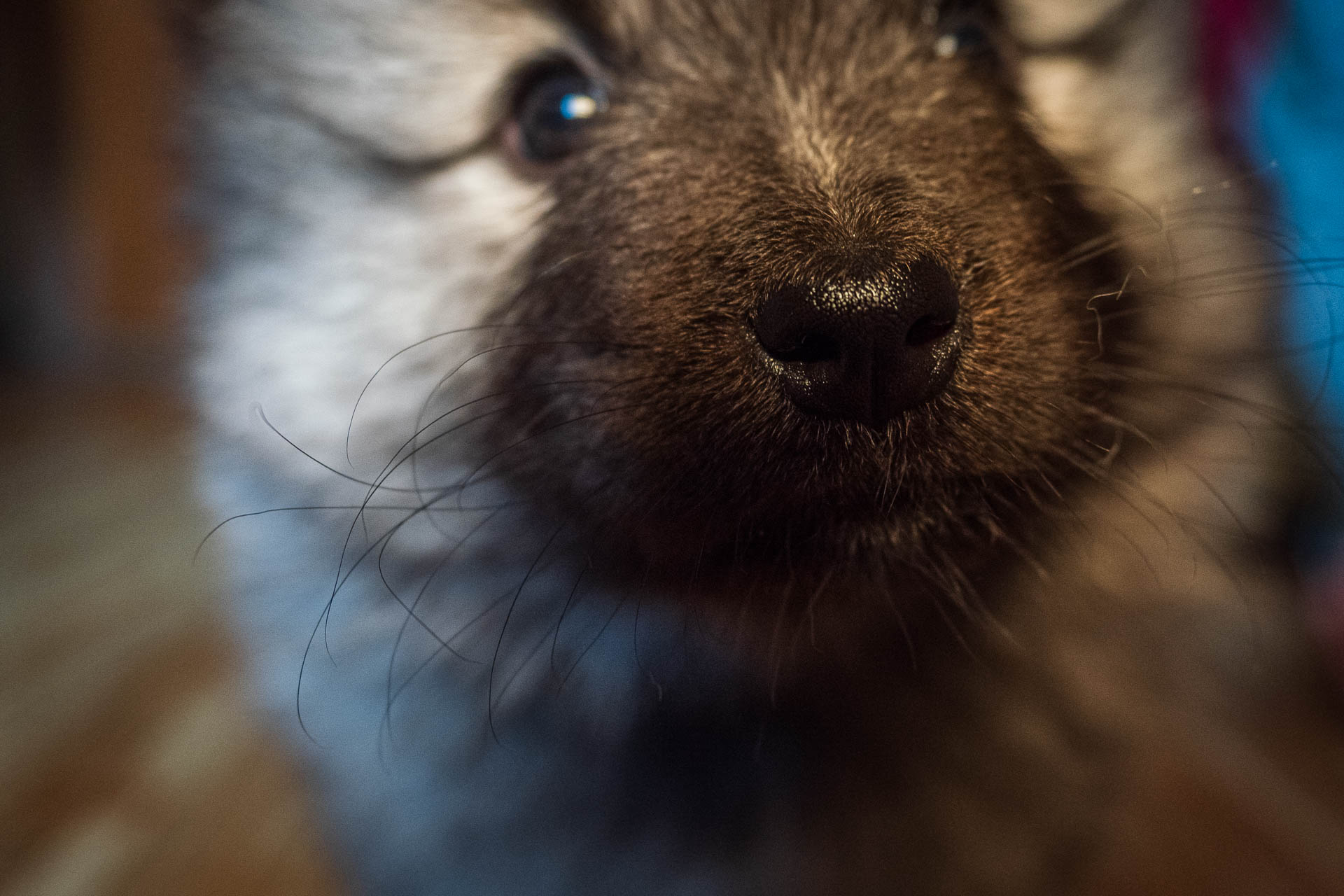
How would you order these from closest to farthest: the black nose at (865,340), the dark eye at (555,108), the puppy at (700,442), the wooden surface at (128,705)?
the black nose at (865,340), the puppy at (700,442), the dark eye at (555,108), the wooden surface at (128,705)

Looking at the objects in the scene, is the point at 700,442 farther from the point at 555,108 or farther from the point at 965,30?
the point at 965,30

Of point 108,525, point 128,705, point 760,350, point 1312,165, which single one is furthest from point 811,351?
point 108,525

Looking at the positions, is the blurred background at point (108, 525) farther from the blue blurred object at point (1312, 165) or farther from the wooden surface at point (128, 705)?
the blue blurred object at point (1312, 165)

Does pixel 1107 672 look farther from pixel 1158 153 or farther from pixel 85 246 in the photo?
pixel 85 246

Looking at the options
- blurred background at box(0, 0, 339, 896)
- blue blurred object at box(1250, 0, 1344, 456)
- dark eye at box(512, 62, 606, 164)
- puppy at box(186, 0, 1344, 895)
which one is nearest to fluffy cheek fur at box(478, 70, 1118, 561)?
puppy at box(186, 0, 1344, 895)

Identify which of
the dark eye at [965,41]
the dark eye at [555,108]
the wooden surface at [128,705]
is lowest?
the wooden surface at [128,705]

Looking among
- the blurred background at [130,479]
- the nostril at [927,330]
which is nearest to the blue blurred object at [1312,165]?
the blurred background at [130,479]

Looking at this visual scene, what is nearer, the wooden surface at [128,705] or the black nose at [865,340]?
the black nose at [865,340]
